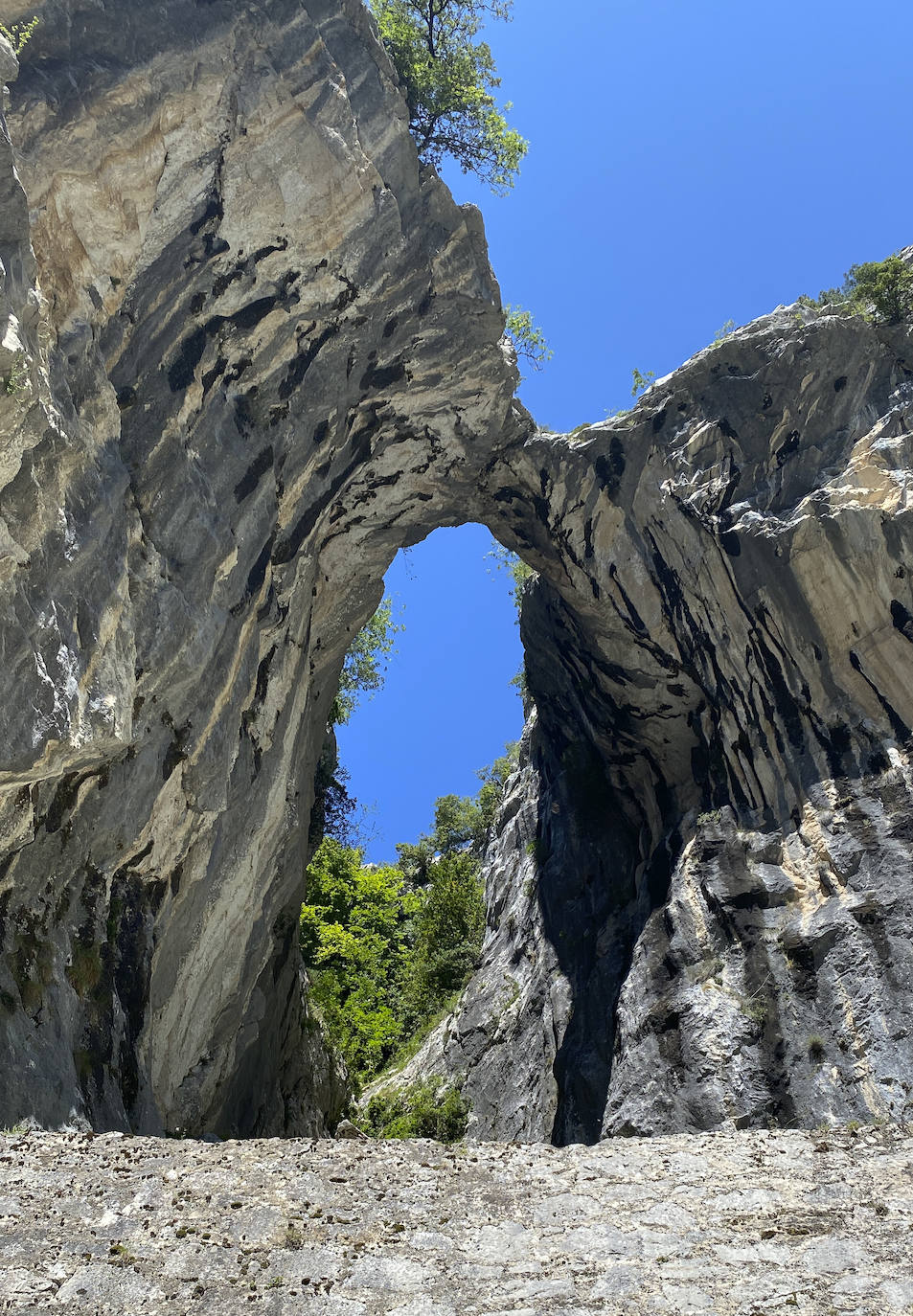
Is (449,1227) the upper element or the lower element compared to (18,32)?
lower

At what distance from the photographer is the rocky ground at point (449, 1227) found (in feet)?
21.9

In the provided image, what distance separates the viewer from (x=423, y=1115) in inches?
885

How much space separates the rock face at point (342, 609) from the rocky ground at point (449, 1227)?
8.85 ft

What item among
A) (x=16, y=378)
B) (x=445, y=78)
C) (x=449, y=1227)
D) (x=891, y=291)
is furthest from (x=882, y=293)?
(x=449, y=1227)

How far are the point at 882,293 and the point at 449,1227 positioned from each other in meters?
22.2

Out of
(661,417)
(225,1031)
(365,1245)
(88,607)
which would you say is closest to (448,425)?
(661,417)

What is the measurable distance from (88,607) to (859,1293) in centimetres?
962

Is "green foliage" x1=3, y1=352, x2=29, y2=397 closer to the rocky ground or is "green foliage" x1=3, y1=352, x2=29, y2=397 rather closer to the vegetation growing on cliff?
the rocky ground

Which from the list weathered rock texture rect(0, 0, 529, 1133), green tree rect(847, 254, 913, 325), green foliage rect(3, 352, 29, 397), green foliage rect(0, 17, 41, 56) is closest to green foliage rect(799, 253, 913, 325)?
green tree rect(847, 254, 913, 325)

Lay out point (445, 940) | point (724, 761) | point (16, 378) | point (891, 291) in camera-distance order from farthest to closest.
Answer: point (445, 940) → point (891, 291) → point (724, 761) → point (16, 378)

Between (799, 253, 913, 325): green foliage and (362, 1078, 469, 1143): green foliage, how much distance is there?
2127cm

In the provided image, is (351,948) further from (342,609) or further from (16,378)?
(16,378)

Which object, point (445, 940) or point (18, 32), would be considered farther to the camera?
point (445, 940)

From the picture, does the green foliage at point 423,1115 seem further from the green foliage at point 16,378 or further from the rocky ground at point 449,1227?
the green foliage at point 16,378
